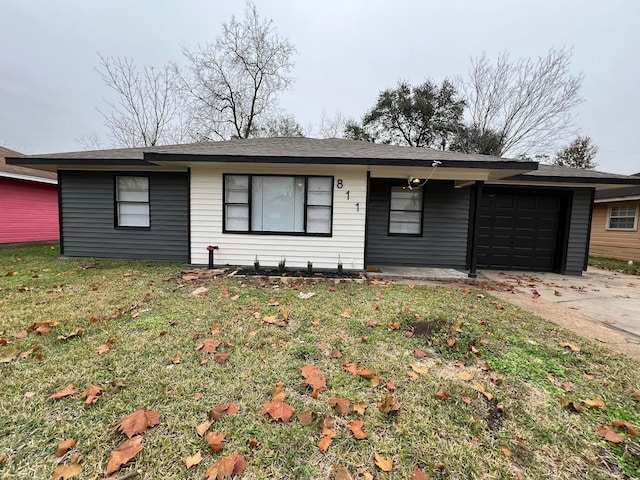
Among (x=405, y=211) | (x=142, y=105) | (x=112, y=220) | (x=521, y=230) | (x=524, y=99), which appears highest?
(x=524, y=99)

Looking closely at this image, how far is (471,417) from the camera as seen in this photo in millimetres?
1961

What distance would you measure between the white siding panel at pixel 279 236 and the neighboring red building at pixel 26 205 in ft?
25.7

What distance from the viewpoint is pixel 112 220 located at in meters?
8.01

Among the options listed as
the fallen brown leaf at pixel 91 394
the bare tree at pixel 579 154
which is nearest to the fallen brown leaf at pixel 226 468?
the fallen brown leaf at pixel 91 394

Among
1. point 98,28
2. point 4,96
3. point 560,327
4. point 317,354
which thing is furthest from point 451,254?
point 4,96

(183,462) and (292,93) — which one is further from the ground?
(292,93)

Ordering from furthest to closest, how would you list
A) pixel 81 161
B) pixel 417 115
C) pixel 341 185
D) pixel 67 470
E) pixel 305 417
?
pixel 417 115 < pixel 81 161 < pixel 341 185 < pixel 305 417 < pixel 67 470

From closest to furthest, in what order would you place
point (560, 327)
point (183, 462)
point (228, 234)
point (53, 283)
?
point (183, 462), point (560, 327), point (53, 283), point (228, 234)

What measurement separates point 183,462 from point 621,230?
16.9 metres

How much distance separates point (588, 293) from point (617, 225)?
31.5 ft

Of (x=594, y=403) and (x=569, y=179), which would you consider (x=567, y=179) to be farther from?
(x=594, y=403)

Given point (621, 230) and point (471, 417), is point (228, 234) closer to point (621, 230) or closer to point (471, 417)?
point (471, 417)

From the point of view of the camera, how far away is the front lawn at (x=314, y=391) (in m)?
1.60

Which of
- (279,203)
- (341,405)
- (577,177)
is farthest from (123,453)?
(577,177)
